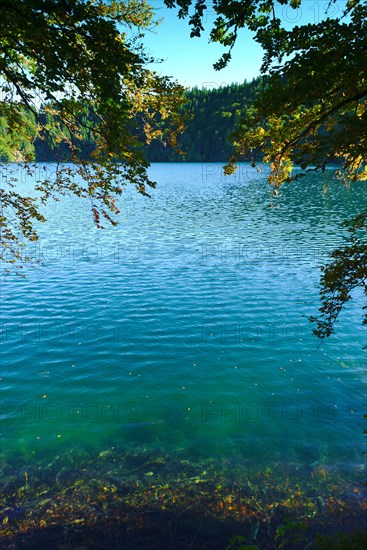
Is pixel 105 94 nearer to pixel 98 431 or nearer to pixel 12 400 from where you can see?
pixel 98 431

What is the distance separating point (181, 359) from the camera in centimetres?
1898

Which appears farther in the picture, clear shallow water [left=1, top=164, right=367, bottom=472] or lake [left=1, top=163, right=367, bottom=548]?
clear shallow water [left=1, top=164, right=367, bottom=472]

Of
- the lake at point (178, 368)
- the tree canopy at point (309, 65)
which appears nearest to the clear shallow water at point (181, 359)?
the lake at point (178, 368)

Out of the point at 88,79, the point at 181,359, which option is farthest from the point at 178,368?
the point at 88,79

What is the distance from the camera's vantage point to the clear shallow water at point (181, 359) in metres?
13.7

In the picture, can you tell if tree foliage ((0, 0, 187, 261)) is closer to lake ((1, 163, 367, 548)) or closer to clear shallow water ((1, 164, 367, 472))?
lake ((1, 163, 367, 548))

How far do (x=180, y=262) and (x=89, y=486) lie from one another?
978 inches

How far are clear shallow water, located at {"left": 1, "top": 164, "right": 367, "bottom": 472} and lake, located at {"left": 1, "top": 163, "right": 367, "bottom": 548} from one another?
7cm

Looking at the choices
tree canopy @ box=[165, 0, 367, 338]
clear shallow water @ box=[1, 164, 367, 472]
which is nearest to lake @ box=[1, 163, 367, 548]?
clear shallow water @ box=[1, 164, 367, 472]

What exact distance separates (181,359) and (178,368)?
85cm

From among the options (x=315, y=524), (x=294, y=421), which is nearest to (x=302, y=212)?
(x=294, y=421)

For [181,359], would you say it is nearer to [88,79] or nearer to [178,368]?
[178,368]

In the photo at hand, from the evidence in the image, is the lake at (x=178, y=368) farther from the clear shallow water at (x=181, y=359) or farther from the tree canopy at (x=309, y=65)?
the tree canopy at (x=309, y=65)

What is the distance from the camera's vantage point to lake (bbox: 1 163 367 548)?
508 inches
